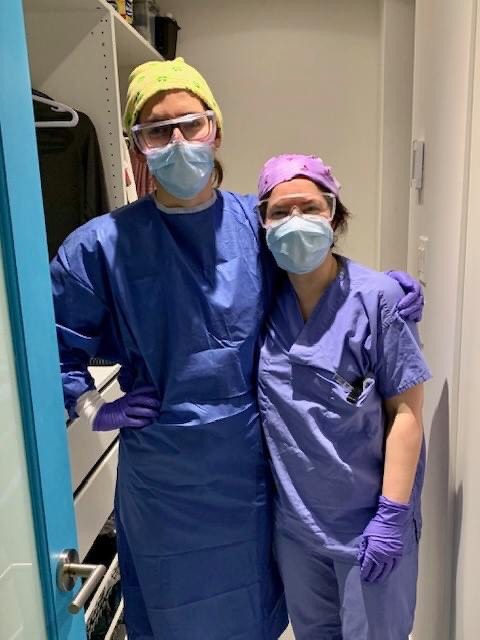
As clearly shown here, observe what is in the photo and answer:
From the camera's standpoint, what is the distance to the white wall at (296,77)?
271 centimetres

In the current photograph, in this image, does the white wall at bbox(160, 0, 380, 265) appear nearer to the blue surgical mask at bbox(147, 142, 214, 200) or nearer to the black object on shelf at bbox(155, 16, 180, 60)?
the black object on shelf at bbox(155, 16, 180, 60)

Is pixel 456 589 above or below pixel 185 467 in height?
below

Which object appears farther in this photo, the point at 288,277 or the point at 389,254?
the point at 389,254

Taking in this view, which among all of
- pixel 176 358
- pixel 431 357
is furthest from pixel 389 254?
pixel 176 358

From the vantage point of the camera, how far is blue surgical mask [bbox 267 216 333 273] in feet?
3.99

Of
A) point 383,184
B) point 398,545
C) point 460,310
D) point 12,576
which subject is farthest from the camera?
point 383,184

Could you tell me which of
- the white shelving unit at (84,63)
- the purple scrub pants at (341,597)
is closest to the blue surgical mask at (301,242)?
the purple scrub pants at (341,597)

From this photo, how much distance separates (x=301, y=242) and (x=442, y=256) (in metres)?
0.43

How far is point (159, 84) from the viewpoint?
1.24m

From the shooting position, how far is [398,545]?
1198mm

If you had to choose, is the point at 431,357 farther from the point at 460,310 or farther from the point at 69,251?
the point at 69,251

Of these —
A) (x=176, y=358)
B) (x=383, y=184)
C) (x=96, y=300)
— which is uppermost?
(x=383, y=184)

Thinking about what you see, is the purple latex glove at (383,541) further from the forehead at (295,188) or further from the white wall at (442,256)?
the forehead at (295,188)

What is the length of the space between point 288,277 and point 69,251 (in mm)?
459
